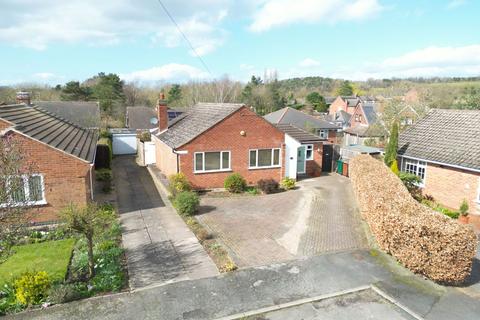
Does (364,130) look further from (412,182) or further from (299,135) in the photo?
(412,182)

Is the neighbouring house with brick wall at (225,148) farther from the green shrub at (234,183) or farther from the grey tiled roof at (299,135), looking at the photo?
the grey tiled roof at (299,135)

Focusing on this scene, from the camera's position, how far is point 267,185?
67.6 ft

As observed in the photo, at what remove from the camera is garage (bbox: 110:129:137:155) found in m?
35.8

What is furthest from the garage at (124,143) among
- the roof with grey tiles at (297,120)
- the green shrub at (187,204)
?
the green shrub at (187,204)

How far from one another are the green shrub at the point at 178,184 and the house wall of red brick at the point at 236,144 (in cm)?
63

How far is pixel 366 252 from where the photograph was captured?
12.4 meters

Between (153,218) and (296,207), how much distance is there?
24.1 feet

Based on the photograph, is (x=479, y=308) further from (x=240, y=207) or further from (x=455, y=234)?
(x=240, y=207)

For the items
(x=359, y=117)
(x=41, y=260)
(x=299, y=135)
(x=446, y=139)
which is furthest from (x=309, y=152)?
(x=359, y=117)

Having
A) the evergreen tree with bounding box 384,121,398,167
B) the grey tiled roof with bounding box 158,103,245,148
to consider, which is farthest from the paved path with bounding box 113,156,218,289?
the evergreen tree with bounding box 384,121,398,167

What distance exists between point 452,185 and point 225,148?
12392mm

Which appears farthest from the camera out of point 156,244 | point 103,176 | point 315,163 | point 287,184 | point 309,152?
point 315,163

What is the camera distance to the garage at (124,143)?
35.8m

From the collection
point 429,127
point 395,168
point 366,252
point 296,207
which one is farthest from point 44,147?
point 429,127
